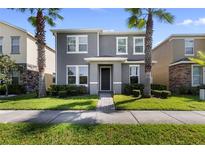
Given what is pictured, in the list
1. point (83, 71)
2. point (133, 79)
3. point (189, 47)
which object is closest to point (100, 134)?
point (133, 79)

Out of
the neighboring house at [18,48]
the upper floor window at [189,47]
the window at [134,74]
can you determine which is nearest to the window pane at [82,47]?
the window at [134,74]

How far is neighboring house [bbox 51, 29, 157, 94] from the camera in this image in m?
20.5

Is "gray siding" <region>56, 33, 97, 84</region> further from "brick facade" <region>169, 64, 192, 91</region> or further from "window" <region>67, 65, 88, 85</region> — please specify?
"brick facade" <region>169, 64, 192, 91</region>

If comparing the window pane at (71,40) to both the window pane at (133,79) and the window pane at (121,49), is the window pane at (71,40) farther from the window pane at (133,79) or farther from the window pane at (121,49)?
the window pane at (133,79)

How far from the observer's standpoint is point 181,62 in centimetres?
2050

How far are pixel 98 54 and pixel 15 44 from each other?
887 centimetres

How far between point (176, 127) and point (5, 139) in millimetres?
6128

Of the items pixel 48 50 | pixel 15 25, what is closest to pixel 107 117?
pixel 15 25

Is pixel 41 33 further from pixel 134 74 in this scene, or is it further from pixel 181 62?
pixel 181 62

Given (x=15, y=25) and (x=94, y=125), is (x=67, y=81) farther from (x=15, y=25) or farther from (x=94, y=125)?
(x=94, y=125)

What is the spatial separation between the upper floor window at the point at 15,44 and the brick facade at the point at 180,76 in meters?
16.3

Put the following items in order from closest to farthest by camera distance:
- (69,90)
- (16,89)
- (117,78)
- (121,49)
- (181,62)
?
(69,90) < (117,78) < (181,62) < (121,49) < (16,89)

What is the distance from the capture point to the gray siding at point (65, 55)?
20875 millimetres

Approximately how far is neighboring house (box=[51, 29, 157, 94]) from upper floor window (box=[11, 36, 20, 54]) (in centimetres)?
449
